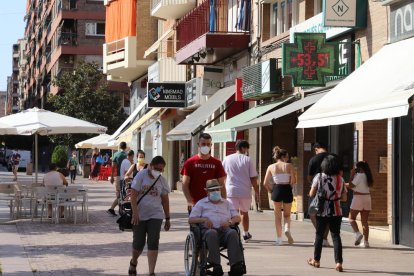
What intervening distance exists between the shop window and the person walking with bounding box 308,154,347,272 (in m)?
11.9

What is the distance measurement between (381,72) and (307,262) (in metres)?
3.34

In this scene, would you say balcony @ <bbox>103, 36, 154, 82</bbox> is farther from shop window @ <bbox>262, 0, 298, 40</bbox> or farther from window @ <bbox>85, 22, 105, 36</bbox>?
window @ <bbox>85, 22, 105, 36</bbox>

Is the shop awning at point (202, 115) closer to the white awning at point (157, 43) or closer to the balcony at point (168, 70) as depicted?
the balcony at point (168, 70)

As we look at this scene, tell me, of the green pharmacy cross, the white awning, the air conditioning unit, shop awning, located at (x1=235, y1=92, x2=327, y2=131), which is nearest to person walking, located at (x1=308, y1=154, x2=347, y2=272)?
shop awning, located at (x1=235, y1=92, x2=327, y2=131)

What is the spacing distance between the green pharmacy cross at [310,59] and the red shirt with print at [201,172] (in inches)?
298

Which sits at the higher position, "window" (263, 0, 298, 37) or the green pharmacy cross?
"window" (263, 0, 298, 37)

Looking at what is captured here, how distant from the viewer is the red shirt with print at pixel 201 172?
43.8 ft

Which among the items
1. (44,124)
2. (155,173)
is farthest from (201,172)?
(44,124)

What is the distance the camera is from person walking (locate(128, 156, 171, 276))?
12258 mm

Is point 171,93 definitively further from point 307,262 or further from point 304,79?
point 307,262

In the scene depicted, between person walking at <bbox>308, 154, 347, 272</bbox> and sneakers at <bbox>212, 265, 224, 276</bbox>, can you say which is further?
person walking at <bbox>308, 154, 347, 272</bbox>

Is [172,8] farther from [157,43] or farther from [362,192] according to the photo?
[362,192]

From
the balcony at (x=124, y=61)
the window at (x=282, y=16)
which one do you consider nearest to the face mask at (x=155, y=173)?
the window at (x=282, y=16)

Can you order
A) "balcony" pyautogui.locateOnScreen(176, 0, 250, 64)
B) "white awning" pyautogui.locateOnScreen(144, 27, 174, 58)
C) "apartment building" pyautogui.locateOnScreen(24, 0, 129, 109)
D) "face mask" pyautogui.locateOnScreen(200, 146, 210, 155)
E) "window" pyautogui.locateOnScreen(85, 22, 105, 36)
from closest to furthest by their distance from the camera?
"face mask" pyautogui.locateOnScreen(200, 146, 210, 155), "balcony" pyautogui.locateOnScreen(176, 0, 250, 64), "white awning" pyautogui.locateOnScreen(144, 27, 174, 58), "apartment building" pyautogui.locateOnScreen(24, 0, 129, 109), "window" pyautogui.locateOnScreen(85, 22, 105, 36)
